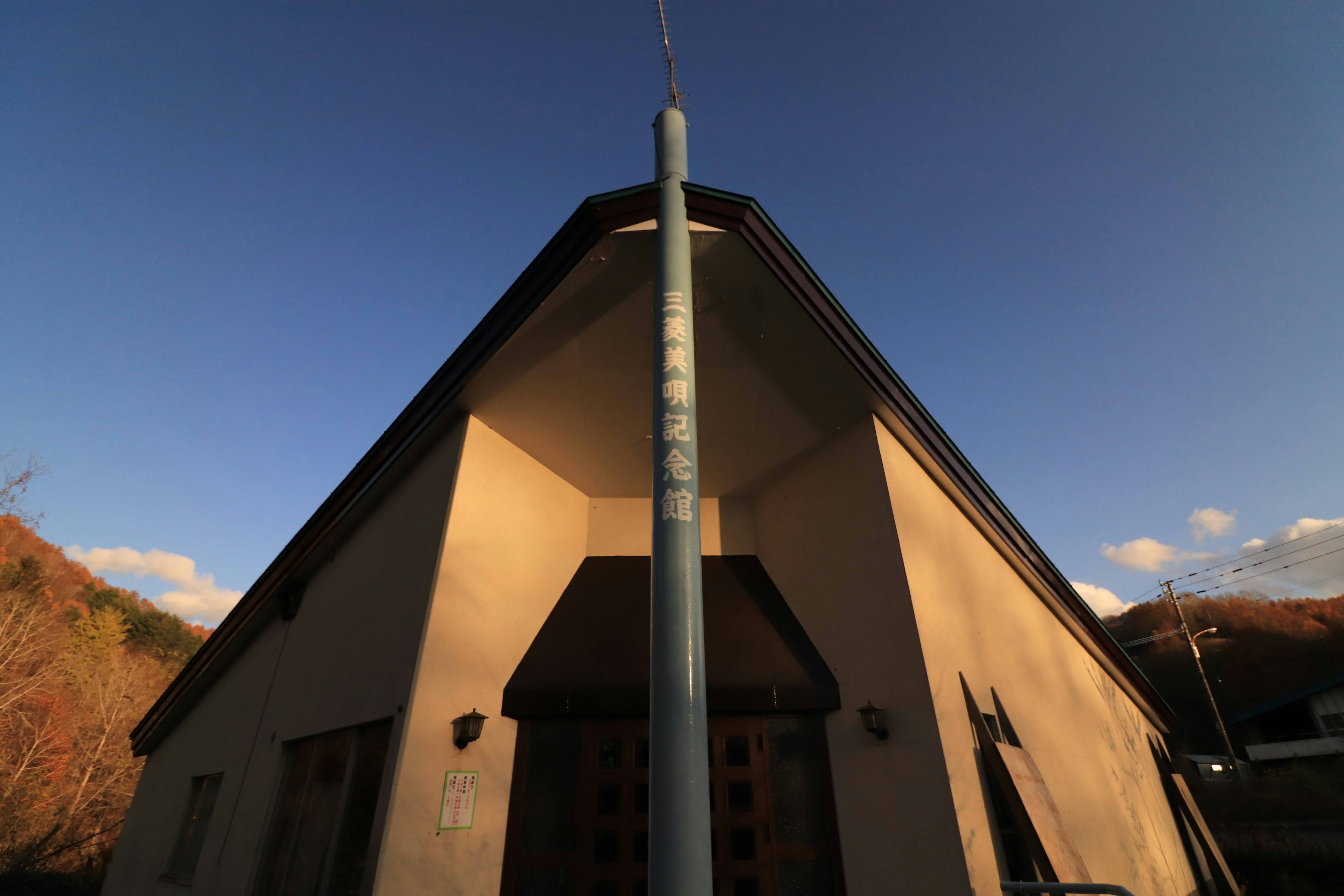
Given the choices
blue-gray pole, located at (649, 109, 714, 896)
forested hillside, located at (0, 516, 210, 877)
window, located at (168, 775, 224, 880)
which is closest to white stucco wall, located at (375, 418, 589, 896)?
blue-gray pole, located at (649, 109, 714, 896)

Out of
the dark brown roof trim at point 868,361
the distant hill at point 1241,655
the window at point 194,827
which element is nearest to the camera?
the dark brown roof trim at point 868,361

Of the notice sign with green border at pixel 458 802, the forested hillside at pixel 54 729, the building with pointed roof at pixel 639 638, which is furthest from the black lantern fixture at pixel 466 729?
the forested hillside at pixel 54 729

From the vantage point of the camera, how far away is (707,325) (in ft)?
18.0

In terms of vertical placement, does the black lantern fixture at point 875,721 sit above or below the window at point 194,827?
above

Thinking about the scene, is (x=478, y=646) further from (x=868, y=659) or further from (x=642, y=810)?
(x=868, y=659)

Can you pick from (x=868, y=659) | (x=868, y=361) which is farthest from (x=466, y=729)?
(x=868, y=361)

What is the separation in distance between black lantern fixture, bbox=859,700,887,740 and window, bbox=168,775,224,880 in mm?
9255

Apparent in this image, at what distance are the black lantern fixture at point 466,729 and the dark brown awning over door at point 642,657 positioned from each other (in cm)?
57

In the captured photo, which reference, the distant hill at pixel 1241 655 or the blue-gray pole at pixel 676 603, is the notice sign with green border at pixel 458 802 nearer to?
the blue-gray pole at pixel 676 603

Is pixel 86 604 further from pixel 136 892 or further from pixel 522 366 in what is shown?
pixel 522 366

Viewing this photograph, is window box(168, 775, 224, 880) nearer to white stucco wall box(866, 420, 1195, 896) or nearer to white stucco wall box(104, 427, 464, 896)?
white stucco wall box(104, 427, 464, 896)

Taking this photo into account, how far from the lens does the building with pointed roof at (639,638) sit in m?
5.15

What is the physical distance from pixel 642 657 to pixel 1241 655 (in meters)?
41.8

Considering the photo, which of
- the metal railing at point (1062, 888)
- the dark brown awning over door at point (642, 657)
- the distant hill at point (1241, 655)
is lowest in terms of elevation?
the metal railing at point (1062, 888)
